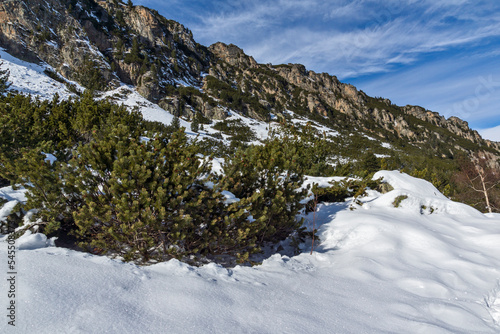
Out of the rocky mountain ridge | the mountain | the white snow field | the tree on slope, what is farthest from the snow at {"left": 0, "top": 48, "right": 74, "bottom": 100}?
the tree on slope

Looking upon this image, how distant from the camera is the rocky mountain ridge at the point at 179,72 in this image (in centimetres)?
7962

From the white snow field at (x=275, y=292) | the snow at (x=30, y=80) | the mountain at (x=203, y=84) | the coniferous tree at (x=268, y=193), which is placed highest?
the mountain at (x=203, y=84)

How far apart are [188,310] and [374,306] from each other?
2.28m

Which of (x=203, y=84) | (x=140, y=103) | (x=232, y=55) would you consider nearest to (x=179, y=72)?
(x=203, y=84)

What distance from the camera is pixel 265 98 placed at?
5787 inches

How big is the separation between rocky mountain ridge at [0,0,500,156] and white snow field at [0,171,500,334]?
296 feet

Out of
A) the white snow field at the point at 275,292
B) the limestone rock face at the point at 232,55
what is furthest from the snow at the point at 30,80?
the limestone rock face at the point at 232,55

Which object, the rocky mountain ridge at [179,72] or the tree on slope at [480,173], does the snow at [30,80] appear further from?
the tree on slope at [480,173]

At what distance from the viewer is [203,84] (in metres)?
130

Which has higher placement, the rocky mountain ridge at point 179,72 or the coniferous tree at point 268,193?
the rocky mountain ridge at point 179,72

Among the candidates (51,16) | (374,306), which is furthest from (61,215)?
(51,16)

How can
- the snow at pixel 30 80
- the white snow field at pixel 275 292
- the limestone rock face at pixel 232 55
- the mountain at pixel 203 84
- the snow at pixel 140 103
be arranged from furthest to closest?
the limestone rock face at pixel 232 55 → the mountain at pixel 203 84 → the snow at pixel 140 103 → the snow at pixel 30 80 → the white snow field at pixel 275 292

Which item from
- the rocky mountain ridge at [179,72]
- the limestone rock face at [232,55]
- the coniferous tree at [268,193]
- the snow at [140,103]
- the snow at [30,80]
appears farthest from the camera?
the limestone rock face at [232,55]

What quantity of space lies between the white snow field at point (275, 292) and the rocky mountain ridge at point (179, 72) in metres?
90.2
